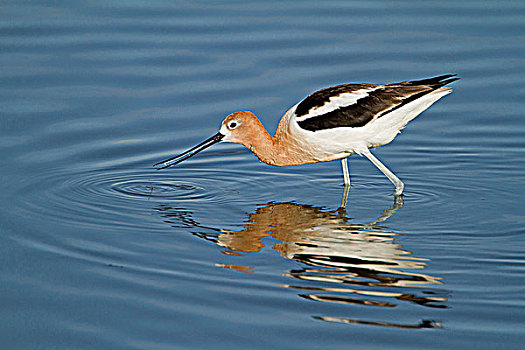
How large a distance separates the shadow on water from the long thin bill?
1017 millimetres

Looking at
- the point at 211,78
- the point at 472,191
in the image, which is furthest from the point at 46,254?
the point at 211,78

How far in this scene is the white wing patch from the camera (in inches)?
350

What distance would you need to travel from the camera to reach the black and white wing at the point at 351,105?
8.88 meters

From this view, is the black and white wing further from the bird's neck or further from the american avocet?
the bird's neck

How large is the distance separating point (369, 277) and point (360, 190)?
255 centimetres

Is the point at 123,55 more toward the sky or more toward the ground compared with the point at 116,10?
more toward the ground

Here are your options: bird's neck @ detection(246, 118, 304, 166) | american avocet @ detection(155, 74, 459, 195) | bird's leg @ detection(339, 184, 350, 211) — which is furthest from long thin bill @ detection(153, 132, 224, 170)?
bird's leg @ detection(339, 184, 350, 211)

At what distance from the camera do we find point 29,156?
10.0 metres

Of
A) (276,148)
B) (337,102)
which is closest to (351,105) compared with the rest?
(337,102)

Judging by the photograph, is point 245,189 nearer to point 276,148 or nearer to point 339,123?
point 276,148

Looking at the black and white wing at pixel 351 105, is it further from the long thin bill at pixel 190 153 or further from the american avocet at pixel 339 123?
the long thin bill at pixel 190 153

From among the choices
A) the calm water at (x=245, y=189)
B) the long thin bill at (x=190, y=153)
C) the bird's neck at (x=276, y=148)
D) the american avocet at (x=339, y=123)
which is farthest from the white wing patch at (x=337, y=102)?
the long thin bill at (x=190, y=153)

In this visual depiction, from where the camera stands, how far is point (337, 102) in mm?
8945

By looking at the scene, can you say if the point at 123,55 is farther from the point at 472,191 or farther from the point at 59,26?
the point at 472,191
